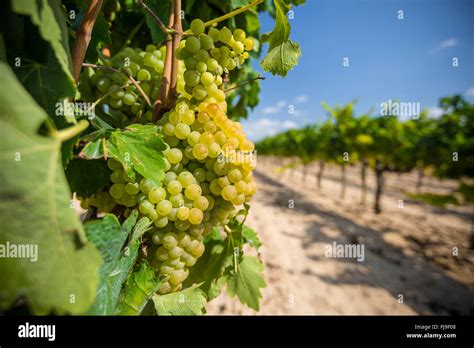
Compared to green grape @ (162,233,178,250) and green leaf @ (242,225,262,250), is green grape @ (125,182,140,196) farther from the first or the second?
green leaf @ (242,225,262,250)

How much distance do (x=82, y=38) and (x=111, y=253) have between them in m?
0.39

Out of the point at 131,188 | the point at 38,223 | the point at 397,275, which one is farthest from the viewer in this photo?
the point at 397,275

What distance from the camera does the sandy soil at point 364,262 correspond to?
13.6 ft

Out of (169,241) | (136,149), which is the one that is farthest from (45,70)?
(169,241)

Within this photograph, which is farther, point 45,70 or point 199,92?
point 199,92

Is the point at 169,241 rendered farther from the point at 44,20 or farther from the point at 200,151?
the point at 44,20

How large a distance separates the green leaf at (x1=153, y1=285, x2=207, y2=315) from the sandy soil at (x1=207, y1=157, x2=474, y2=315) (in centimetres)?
91

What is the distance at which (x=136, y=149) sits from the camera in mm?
576

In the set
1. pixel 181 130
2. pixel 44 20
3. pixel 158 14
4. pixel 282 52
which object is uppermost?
pixel 158 14

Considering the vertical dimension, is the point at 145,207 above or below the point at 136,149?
below

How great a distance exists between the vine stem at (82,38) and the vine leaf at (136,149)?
0.12 m

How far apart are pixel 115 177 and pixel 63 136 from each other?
0.32m

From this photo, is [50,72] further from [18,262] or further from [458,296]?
[458,296]

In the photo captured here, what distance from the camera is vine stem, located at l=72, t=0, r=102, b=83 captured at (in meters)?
0.52
